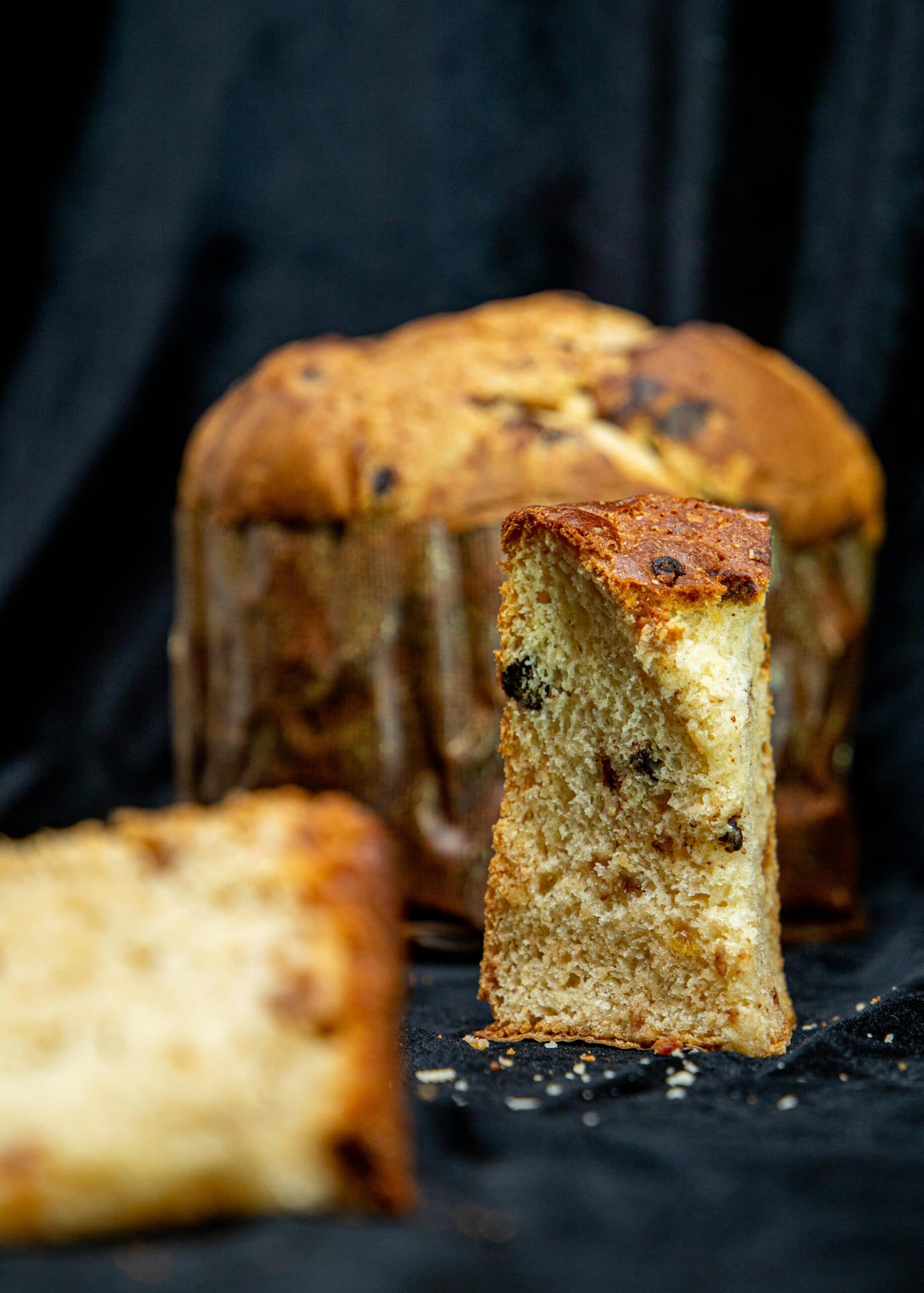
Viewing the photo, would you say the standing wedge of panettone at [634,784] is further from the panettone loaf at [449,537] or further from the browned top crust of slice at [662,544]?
the panettone loaf at [449,537]

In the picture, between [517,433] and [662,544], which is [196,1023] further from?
[517,433]

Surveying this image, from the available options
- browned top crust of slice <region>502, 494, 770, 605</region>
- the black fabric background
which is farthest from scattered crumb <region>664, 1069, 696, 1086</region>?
the black fabric background

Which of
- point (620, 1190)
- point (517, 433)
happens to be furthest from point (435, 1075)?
point (517, 433)

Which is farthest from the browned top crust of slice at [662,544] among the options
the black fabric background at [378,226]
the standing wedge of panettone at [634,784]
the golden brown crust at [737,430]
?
the black fabric background at [378,226]

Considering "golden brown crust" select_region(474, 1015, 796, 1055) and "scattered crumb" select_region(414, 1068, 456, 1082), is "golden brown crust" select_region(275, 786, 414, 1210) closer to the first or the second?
"scattered crumb" select_region(414, 1068, 456, 1082)

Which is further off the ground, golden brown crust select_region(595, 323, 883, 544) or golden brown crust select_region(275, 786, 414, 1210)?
golden brown crust select_region(595, 323, 883, 544)
